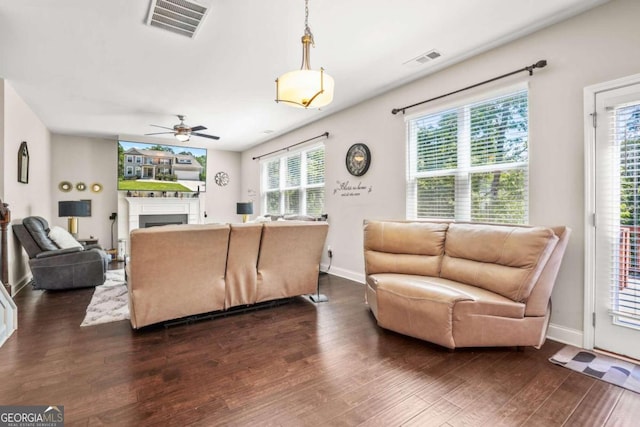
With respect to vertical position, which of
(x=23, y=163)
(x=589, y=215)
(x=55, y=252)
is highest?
(x=23, y=163)

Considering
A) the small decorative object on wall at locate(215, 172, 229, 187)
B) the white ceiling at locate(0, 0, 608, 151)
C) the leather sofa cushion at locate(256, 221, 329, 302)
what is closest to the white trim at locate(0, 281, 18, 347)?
the leather sofa cushion at locate(256, 221, 329, 302)

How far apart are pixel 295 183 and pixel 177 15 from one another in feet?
13.1

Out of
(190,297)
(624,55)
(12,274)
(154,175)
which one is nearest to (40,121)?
(154,175)

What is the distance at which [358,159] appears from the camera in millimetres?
4633

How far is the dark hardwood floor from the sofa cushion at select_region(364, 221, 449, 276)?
0.70 m

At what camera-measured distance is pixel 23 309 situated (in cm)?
336

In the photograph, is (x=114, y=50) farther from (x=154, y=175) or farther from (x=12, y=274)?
(x=154, y=175)

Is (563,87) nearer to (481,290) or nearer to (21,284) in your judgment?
(481,290)

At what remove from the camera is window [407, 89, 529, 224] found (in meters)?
2.93

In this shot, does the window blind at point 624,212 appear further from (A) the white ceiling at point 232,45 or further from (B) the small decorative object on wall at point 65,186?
(B) the small decorative object on wall at point 65,186

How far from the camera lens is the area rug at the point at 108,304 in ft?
10.2

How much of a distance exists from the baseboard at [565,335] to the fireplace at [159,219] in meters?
7.32

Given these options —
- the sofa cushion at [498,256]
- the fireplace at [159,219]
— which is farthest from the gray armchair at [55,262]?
the sofa cushion at [498,256]

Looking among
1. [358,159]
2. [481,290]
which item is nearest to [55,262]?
[358,159]
